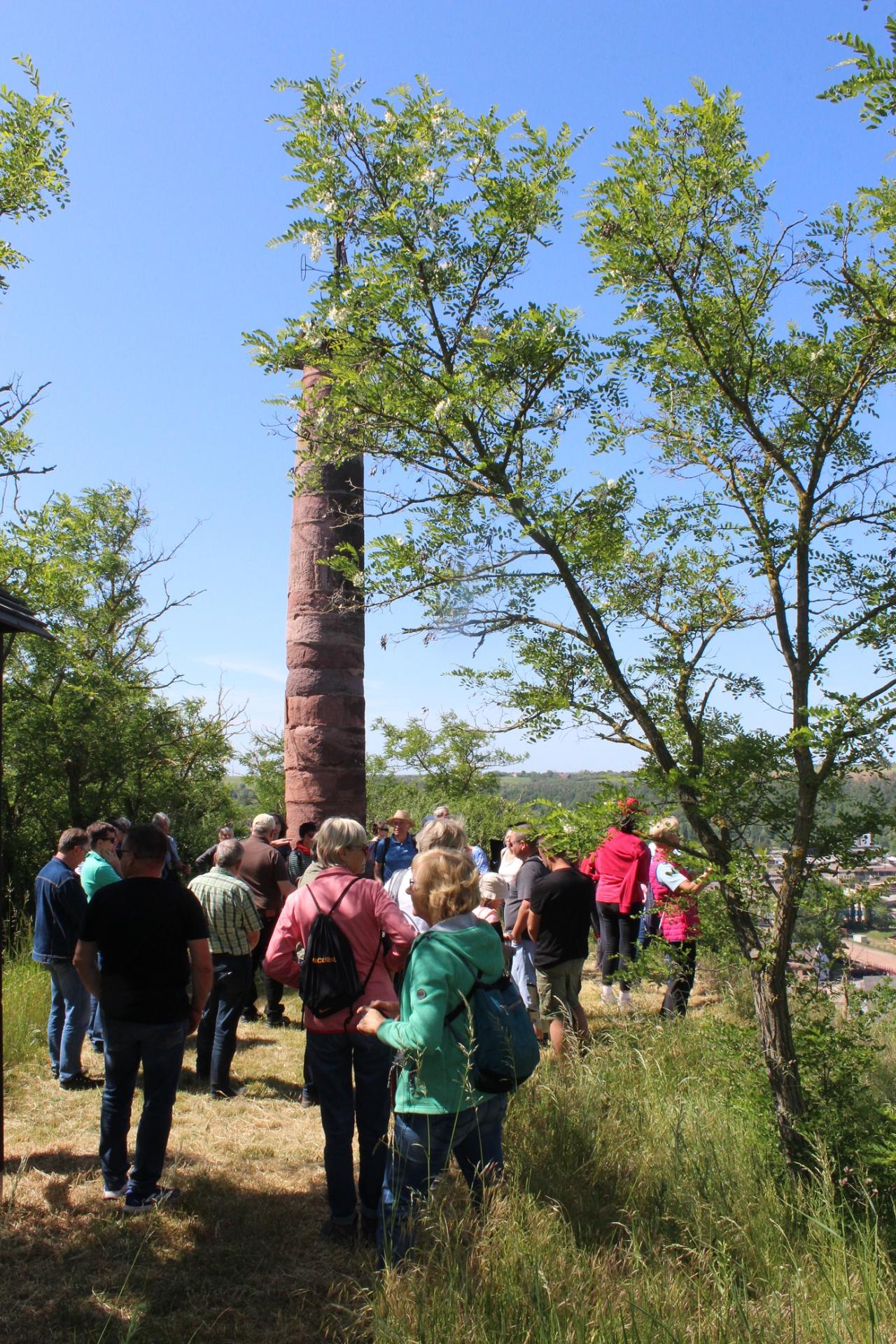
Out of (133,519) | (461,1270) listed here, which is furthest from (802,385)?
(133,519)

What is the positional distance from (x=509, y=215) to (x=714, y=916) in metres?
3.86

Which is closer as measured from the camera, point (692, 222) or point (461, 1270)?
point (461, 1270)

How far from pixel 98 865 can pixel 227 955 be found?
114cm

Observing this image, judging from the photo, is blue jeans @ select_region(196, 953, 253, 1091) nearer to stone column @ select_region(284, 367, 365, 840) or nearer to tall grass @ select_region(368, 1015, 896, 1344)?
tall grass @ select_region(368, 1015, 896, 1344)

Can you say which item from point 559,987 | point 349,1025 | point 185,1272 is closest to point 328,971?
point 349,1025

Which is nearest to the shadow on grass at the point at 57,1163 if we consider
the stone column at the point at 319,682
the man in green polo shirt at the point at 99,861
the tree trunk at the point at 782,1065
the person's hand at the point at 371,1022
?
the man in green polo shirt at the point at 99,861

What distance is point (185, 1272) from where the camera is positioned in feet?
12.5

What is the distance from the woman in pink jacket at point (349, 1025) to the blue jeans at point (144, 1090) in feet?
2.03

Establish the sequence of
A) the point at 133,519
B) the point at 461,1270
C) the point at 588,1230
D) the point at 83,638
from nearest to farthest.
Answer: the point at 461,1270 < the point at 588,1230 < the point at 83,638 < the point at 133,519

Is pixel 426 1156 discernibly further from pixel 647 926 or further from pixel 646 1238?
pixel 647 926

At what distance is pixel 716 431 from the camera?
535cm

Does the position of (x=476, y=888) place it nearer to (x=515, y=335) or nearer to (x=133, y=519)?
(x=515, y=335)

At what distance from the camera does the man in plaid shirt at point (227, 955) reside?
6.09 m

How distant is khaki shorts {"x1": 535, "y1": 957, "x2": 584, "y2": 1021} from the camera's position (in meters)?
6.73
